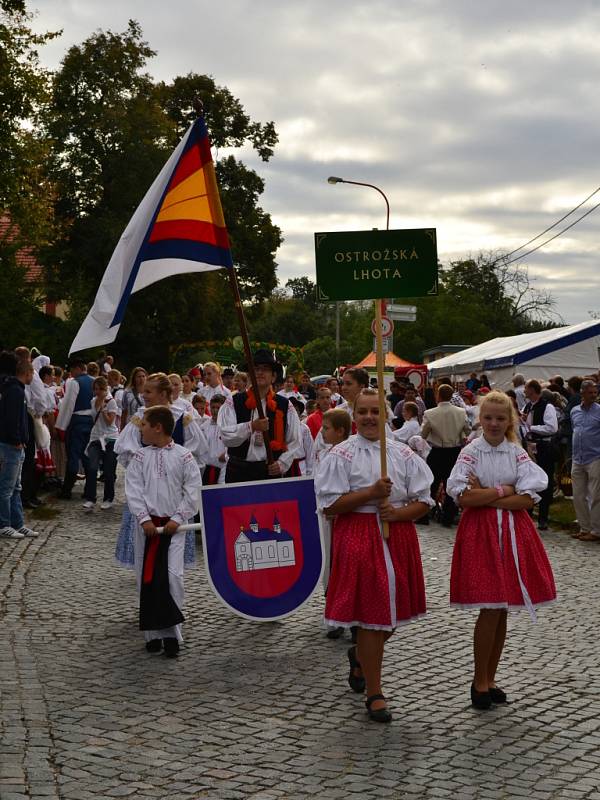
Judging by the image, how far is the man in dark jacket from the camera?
42.4ft

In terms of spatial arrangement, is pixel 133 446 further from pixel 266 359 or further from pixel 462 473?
pixel 462 473

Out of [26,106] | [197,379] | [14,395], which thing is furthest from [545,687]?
[26,106]

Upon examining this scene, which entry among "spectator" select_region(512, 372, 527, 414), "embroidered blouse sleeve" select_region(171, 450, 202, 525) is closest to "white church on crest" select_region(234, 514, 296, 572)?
"embroidered blouse sleeve" select_region(171, 450, 202, 525)

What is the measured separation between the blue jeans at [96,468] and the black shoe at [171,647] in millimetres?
8718

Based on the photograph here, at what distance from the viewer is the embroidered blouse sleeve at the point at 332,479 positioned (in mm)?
6242

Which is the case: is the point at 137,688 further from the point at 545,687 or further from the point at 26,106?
the point at 26,106

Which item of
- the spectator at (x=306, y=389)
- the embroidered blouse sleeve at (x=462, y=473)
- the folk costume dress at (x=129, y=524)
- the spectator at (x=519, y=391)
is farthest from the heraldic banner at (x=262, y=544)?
the spectator at (x=306, y=389)

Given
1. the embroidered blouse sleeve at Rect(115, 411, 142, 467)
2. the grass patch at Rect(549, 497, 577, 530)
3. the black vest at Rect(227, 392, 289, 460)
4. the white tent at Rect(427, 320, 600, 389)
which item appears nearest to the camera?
the embroidered blouse sleeve at Rect(115, 411, 142, 467)

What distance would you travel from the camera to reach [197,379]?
76.8ft

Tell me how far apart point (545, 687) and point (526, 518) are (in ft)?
3.51

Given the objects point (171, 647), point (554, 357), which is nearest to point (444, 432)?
point (171, 647)

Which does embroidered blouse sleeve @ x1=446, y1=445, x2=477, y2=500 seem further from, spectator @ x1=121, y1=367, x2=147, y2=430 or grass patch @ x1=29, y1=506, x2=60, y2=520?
grass patch @ x1=29, y1=506, x2=60, y2=520

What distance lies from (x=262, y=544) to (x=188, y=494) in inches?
24.2

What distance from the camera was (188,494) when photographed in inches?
311
